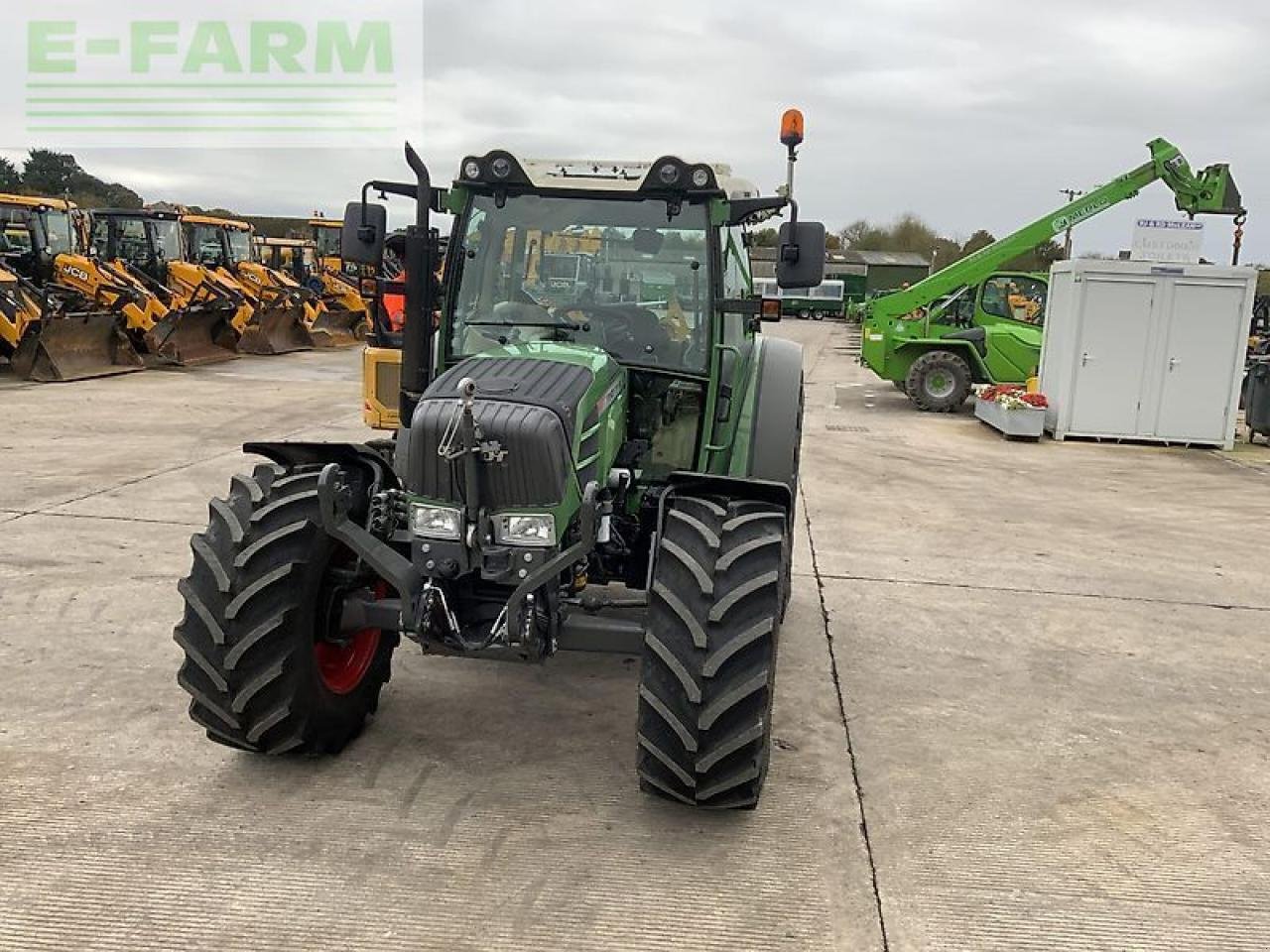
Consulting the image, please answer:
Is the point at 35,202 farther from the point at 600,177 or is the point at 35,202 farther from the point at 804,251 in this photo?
the point at 804,251

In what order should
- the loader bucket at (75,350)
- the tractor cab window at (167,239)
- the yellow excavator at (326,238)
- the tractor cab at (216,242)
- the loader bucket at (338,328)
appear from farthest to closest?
the yellow excavator at (326,238)
the loader bucket at (338,328)
the tractor cab at (216,242)
the tractor cab window at (167,239)
the loader bucket at (75,350)

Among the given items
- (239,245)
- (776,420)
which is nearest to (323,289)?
(239,245)

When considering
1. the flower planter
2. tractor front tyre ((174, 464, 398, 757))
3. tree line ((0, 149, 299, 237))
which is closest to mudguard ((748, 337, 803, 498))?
tractor front tyre ((174, 464, 398, 757))

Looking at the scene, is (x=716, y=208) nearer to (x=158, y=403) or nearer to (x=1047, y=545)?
(x=1047, y=545)

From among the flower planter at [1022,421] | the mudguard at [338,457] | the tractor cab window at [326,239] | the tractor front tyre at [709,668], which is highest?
the tractor cab window at [326,239]

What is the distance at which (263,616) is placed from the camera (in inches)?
133

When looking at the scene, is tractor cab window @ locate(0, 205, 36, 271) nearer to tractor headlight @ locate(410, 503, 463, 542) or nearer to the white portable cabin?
the white portable cabin

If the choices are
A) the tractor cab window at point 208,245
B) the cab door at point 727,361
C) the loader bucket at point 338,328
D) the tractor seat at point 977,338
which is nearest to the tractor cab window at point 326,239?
the loader bucket at point 338,328

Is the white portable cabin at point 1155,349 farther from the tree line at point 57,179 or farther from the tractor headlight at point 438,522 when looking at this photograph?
the tree line at point 57,179

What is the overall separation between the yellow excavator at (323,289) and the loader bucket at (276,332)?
0.44 meters

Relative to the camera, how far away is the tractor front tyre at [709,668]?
3.15 metres

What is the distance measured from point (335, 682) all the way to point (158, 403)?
981 centimetres

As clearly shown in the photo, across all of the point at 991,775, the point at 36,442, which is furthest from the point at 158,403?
the point at 991,775

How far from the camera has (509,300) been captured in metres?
4.26
